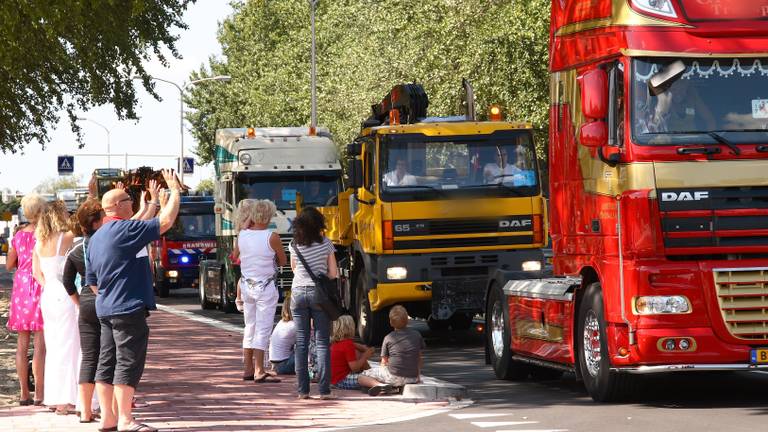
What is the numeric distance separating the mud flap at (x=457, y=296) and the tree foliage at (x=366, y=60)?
23387 mm

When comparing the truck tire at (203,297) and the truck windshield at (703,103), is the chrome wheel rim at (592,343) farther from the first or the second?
A: the truck tire at (203,297)

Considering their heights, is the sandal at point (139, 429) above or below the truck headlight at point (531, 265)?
below

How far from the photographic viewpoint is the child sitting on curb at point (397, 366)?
47.0 feet

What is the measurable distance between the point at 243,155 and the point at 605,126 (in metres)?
16.8

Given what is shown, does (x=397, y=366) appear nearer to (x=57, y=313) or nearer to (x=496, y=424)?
(x=496, y=424)

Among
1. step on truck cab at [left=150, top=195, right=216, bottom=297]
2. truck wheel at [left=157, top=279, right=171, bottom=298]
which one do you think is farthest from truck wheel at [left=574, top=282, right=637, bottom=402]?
truck wheel at [left=157, top=279, right=171, bottom=298]

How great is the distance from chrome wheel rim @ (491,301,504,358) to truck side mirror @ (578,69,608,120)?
3745mm

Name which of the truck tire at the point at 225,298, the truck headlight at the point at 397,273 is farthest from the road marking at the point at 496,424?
the truck tire at the point at 225,298

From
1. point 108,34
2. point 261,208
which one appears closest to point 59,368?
point 261,208

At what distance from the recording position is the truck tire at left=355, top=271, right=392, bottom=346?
819 inches

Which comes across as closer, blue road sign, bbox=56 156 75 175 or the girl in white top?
the girl in white top

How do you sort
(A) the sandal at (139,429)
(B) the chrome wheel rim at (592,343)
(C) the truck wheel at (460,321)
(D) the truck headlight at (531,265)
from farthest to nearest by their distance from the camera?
(C) the truck wheel at (460,321), (D) the truck headlight at (531,265), (B) the chrome wheel rim at (592,343), (A) the sandal at (139,429)

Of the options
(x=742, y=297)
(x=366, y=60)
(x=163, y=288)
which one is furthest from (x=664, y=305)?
(x=366, y=60)

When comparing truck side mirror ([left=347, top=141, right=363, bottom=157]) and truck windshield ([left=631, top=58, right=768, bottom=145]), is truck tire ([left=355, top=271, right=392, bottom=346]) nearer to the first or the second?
truck side mirror ([left=347, top=141, right=363, bottom=157])
